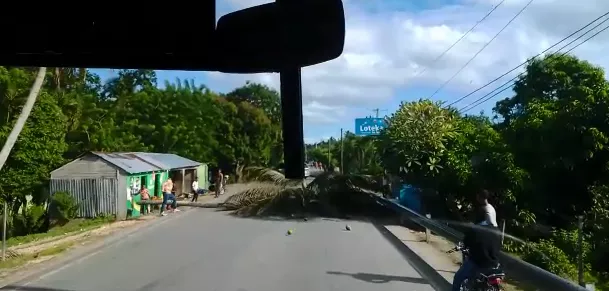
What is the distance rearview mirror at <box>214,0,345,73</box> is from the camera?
10.2 ft

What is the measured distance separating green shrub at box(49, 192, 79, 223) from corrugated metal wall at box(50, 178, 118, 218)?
25 centimetres

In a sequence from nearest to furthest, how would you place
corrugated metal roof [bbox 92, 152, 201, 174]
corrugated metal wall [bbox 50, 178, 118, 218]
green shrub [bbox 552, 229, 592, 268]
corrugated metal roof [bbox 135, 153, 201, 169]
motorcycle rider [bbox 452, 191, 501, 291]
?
motorcycle rider [bbox 452, 191, 501, 291] < green shrub [bbox 552, 229, 592, 268] < corrugated metal roof [bbox 92, 152, 201, 174] < corrugated metal wall [bbox 50, 178, 118, 218] < corrugated metal roof [bbox 135, 153, 201, 169]

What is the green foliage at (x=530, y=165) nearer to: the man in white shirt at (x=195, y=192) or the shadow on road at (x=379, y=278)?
the shadow on road at (x=379, y=278)

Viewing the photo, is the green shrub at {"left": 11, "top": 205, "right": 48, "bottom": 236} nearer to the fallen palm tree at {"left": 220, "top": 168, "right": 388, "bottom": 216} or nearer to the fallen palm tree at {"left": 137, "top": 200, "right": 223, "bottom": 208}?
the fallen palm tree at {"left": 137, "top": 200, "right": 223, "bottom": 208}

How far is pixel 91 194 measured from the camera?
2592cm

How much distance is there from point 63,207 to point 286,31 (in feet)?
79.0

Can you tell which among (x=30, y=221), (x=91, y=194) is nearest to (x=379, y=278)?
(x=91, y=194)

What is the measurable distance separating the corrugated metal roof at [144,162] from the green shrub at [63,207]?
6.07 feet

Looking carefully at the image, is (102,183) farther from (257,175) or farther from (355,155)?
(355,155)

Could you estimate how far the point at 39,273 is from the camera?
12.2m

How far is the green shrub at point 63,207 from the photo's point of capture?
25.5 meters

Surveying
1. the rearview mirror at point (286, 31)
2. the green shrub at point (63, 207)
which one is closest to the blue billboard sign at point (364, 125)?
the green shrub at point (63, 207)

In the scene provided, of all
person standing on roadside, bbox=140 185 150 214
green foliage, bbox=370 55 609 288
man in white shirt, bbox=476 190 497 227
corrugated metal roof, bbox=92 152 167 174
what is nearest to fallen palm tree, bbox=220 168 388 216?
green foliage, bbox=370 55 609 288

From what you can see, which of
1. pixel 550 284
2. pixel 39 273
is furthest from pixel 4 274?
pixel 550 284
